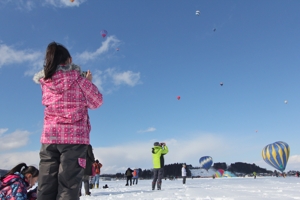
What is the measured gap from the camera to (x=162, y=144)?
11.8 m

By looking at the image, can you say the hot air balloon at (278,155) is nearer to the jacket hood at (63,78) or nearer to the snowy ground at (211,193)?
the snowy ground at (211,193)

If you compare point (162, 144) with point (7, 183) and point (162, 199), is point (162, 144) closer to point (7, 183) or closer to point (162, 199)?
point (162, 199)

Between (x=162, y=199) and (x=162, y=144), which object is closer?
(x=162, y=199)

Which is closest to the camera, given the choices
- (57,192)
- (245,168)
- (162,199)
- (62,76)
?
(57,192)

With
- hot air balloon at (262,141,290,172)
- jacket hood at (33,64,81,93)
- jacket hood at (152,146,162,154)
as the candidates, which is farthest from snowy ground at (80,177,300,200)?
hot air balloon at (262,141,290,172)

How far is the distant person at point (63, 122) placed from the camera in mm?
2801

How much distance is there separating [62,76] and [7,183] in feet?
5.92

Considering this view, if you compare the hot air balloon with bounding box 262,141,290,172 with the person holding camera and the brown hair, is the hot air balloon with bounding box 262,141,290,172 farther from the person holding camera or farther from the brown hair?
the brown hair

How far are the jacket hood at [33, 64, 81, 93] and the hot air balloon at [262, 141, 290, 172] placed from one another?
172ft

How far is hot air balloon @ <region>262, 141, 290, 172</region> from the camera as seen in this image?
4856 cm

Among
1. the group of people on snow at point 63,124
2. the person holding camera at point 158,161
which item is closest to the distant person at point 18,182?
the group of people on snow at point 63,124

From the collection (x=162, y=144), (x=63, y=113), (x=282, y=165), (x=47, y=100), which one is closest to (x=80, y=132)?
(x=63, y=113)

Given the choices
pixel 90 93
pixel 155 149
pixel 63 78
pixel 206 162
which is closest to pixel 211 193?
pixel 155 149

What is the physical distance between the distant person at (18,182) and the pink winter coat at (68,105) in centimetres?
125
